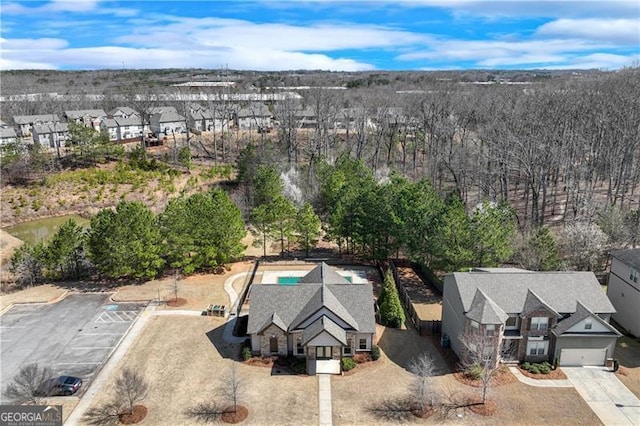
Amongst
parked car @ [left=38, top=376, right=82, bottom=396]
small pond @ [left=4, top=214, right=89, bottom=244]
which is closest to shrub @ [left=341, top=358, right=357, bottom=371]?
parked car @ [left=38, top=376, right=82, bottom=396]

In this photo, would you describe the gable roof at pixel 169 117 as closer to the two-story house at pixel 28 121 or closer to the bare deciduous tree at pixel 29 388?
the two-story house at pixel 28 121

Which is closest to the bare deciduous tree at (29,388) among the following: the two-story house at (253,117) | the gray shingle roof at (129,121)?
the gray shingle roof at (129,121)

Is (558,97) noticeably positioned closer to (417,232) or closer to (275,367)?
(417,232)

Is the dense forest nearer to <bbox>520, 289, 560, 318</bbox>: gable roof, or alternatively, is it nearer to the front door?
<bbox>520, 289, 560, 318</bbox>: gable roof

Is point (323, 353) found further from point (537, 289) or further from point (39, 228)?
point (39, 228)

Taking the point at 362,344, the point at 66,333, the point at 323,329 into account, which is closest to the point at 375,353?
the point at 362,344

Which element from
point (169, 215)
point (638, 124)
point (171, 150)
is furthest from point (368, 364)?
point (171, 150)
